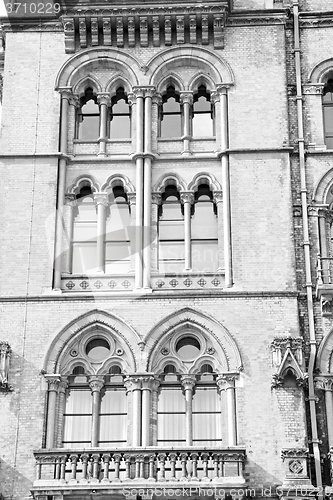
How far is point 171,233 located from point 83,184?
2710mm

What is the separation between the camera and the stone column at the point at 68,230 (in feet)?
89.5

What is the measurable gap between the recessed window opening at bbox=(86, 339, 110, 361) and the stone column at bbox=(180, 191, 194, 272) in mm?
2815

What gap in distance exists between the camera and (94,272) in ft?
89.0

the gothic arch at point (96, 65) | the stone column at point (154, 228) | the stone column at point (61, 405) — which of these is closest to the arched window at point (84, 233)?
the stone column at point (154, 228)

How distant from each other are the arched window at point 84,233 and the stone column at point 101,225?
0.68 ft

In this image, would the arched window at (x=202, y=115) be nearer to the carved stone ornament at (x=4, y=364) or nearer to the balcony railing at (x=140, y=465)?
the carved stone ornament at (x=4, y=364)

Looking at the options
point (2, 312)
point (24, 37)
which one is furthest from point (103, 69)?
Result: point (2, 312)

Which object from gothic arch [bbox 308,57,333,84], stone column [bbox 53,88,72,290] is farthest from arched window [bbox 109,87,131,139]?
gothic arch [bbox 308,57,333,84]

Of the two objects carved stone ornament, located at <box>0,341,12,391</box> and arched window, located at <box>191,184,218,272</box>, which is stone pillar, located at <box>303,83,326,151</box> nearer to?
arched window, located at <box>191,184,218,272</box>

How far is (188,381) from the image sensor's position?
1005 inches

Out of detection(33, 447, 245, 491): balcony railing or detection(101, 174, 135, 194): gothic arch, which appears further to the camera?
detection(101, 174, 135, 194): gothic arch

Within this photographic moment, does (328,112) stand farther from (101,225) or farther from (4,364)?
(4,364)

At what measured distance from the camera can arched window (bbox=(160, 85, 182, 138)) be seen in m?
29.1

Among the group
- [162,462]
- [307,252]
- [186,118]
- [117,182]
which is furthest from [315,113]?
[162,462]
